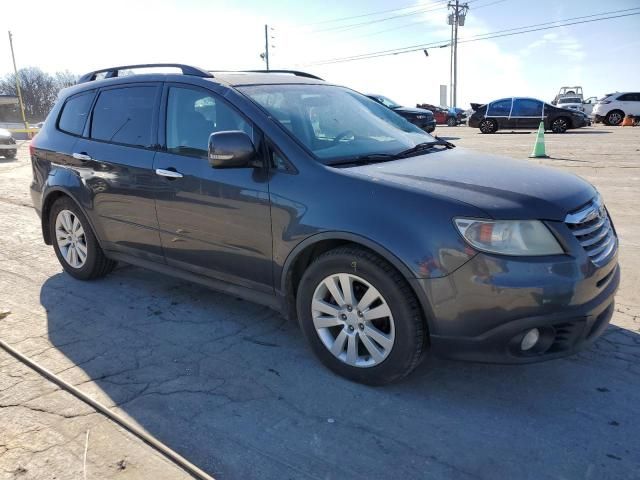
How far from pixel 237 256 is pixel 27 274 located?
277 centimetres

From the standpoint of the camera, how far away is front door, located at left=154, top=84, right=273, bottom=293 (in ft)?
11.1

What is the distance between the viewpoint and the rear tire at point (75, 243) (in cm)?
478

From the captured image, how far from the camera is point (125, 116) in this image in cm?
431

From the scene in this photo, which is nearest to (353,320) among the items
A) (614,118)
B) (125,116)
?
(125,116)

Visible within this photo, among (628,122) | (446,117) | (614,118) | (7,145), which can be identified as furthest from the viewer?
(446,117)

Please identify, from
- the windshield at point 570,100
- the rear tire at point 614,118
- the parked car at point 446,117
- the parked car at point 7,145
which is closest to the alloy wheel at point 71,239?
the parked car at point 7,145

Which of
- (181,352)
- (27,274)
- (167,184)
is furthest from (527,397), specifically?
(27,274)

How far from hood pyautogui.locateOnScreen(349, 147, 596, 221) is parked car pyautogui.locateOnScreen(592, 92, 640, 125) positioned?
91.0 feet

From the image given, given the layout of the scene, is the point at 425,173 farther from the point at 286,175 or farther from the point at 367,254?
the point at 286,175

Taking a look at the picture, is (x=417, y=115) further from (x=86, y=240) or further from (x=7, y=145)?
(x=86, y=240)

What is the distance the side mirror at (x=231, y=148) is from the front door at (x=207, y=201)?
0.13 meters

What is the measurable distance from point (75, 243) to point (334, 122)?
108 inches

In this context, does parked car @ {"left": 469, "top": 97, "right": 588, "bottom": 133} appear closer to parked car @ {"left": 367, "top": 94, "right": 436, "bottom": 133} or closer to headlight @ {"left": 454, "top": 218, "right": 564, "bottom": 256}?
parked car @ {"left": 367, "top": 94, "right": 436, "bottom": 133}

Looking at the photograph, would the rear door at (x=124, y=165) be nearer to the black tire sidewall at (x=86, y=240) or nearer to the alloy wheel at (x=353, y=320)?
the black tire sidewall at (x=86, y=240)
